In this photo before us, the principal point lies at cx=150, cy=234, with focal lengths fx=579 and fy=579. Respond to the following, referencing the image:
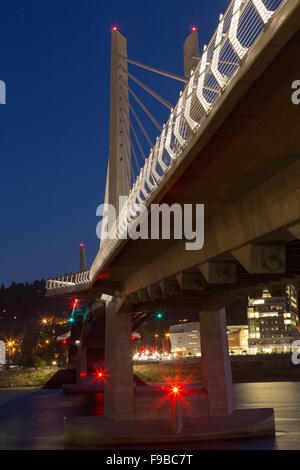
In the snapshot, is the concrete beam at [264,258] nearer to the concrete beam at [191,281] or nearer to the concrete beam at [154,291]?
the concrete beam at [191,281]

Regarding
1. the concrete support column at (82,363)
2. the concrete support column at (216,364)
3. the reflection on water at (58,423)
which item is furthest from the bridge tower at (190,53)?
the concrete support column at (82,363)

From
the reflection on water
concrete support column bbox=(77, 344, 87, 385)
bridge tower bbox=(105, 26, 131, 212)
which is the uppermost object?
bridge tower bbox=(105, 26, 131, 212)

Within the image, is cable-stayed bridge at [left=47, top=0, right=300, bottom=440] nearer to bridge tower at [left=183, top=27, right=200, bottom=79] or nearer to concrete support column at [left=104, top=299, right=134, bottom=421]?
bridge tower at [left=183, top=27, right=200, bottom=79]

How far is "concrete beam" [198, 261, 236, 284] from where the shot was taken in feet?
63.7

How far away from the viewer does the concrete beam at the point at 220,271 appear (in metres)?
19.4

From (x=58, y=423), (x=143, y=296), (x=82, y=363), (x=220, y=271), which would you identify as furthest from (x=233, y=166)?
(x=82, y=363)

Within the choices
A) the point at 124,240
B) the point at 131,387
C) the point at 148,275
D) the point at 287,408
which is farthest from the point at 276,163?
the point at 287,408

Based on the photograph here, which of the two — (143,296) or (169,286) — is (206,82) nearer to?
(169,286)

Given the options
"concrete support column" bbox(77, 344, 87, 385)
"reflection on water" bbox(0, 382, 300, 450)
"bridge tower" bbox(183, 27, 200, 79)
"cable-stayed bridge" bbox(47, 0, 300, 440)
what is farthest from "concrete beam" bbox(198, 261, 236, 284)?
"concrete support column" bbox(77, 344, 87, 385)

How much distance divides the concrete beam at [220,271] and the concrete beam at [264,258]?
4.18 meters

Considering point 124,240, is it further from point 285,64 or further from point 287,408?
point 287,408

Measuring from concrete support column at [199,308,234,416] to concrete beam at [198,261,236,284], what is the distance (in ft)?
67.0

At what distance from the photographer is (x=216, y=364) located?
39.3m

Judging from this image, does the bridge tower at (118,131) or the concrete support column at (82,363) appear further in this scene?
the concrete support column at (82,363)
